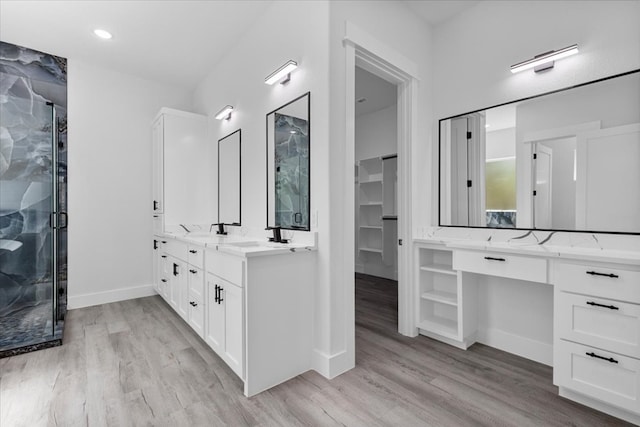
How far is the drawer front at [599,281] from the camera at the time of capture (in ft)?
5.18

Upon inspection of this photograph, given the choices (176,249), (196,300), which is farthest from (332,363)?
(176,249)

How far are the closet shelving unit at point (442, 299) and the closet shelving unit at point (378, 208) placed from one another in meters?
2.24

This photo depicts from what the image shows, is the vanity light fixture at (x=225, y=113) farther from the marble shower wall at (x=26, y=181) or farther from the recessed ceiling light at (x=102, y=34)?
the marble shower wall at (x=26, y=181)

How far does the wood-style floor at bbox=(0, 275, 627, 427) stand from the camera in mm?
1661

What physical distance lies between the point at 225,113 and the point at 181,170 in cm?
100

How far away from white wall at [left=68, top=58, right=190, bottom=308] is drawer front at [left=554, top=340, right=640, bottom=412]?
446 cm

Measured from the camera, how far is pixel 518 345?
2.38 meters

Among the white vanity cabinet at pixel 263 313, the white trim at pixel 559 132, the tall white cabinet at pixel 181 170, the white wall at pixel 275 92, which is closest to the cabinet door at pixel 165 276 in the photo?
the tall white cabinet at pixel 181 170

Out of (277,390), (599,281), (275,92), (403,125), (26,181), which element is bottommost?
(277,390)

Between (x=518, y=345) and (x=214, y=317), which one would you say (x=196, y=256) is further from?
(x=518, y=345)

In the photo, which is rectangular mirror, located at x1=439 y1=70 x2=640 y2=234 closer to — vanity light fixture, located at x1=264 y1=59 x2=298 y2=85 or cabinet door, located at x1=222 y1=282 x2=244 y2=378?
vanity light fixture, located at x1=264 y1=59 x2=298 y2=85

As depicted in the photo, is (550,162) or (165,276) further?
(165,276)

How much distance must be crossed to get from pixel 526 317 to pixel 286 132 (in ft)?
7.91

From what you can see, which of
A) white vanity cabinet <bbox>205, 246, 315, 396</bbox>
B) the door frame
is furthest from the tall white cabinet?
the door frame
